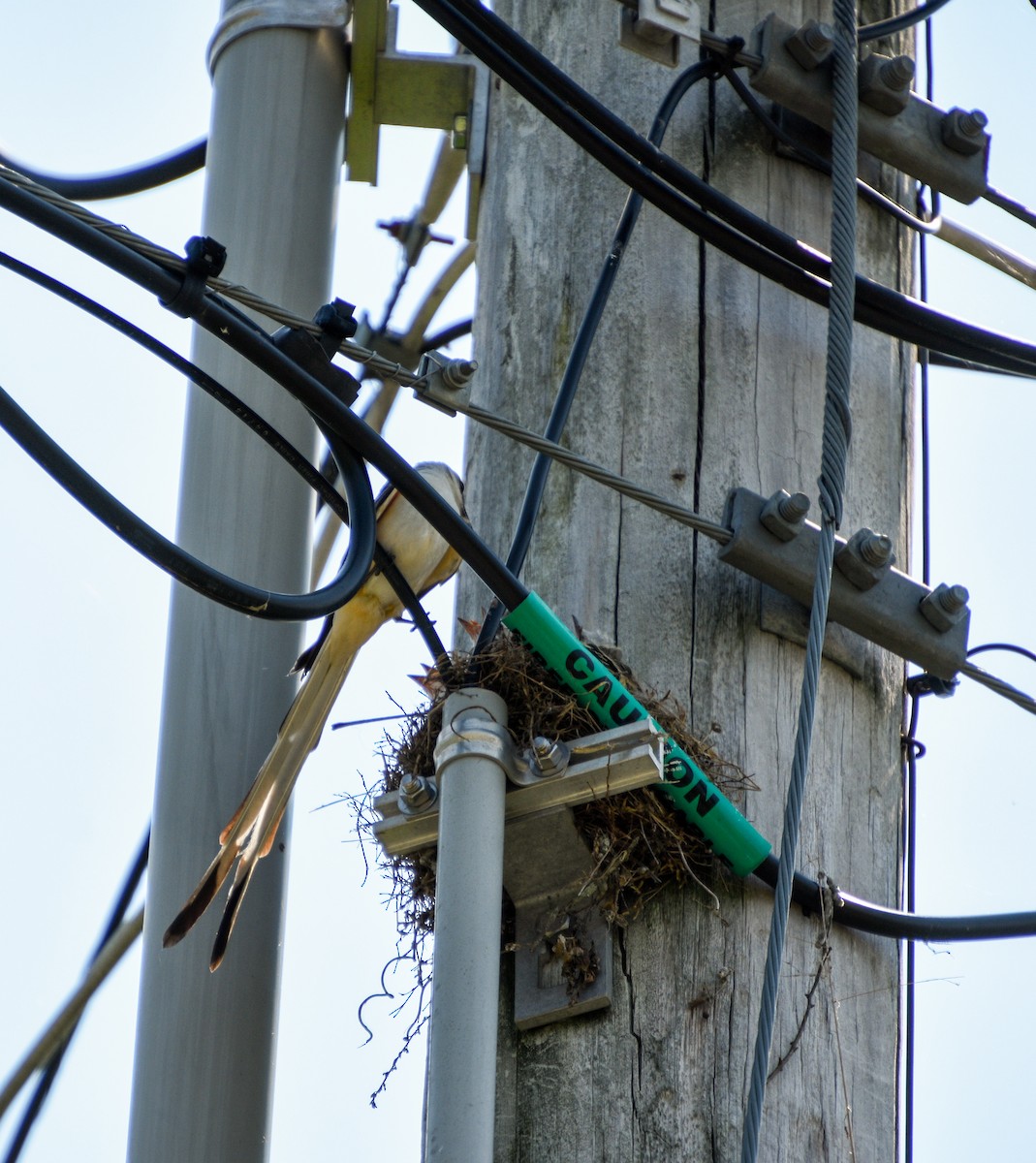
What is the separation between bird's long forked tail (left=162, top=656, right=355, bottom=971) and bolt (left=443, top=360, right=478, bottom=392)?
686 millimetres

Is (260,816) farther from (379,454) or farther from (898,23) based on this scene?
(898,23)

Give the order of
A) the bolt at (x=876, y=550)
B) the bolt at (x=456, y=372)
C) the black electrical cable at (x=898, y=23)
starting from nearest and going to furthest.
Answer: the bolt at (x=456, y=372), the bolt at (x=876, y=550), the black electrical cable at (x=898, y=23)

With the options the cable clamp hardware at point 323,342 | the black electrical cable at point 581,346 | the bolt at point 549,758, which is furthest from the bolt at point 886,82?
the bolt at point 549,758

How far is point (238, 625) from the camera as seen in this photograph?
319 centimetres

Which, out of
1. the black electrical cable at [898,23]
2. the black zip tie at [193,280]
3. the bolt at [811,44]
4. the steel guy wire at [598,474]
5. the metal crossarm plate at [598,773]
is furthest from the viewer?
the black electrical cable at [898,23]

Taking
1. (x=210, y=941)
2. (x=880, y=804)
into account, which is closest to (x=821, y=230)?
(x=880, y=804)

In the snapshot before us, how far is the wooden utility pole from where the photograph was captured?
2430 mm

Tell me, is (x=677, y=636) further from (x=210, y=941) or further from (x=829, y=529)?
(x=210, y=941)

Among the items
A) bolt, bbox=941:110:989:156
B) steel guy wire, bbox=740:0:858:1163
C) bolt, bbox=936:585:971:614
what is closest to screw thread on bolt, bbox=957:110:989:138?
bolt, bbox=941:110:989:156

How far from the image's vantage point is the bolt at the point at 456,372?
264cm

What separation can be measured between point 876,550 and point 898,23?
1.11 m

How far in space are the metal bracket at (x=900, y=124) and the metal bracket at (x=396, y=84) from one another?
816mm

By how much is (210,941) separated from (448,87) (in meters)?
1.90

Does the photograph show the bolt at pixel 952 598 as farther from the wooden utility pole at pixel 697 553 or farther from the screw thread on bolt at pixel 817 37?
the screw thread on bolt at pixel 817 37
